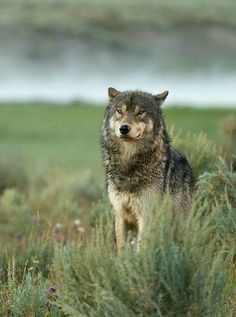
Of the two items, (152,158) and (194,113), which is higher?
(152,158)

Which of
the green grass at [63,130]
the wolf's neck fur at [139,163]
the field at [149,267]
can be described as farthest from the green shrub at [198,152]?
the green grass at [63,130]

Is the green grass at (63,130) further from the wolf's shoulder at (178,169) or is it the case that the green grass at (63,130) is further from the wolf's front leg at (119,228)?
the wolf's front leg at (119,228)

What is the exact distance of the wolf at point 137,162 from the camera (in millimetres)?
8992

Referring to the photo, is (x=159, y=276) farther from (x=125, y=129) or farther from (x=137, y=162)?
(x=137, y=162)

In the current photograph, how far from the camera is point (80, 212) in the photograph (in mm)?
16766

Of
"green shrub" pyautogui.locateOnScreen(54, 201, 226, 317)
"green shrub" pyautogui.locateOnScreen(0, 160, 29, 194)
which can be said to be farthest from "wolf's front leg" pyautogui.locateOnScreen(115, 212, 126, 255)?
"green shrub" pyautogui.locateOnScreen(0, 160, 29, 194)

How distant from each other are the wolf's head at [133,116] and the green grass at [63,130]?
13.1 m

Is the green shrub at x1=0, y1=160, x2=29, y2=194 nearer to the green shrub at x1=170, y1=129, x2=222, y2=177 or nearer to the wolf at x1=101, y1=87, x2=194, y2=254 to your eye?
the green shrub at x1=170, y1=129, x2=222, y2=177

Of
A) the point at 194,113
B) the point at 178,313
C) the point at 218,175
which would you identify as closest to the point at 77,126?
the point at 194,113

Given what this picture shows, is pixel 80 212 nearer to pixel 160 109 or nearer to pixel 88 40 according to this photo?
pixel 160 109

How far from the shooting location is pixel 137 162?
9.19m

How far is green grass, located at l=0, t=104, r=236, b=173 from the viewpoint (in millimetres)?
27516

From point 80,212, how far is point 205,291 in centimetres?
1018

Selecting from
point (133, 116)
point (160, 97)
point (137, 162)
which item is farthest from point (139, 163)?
point (160, 97)
